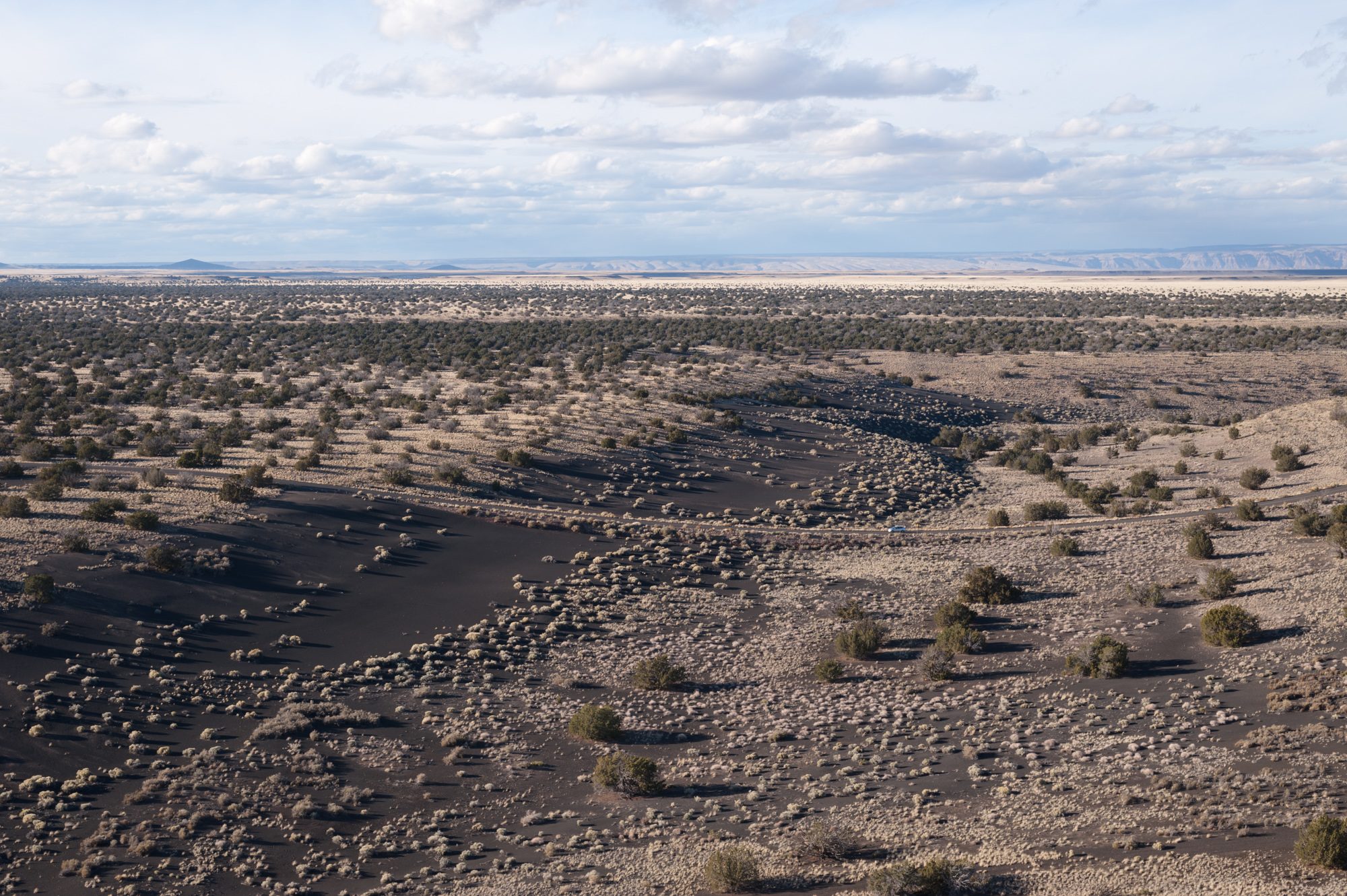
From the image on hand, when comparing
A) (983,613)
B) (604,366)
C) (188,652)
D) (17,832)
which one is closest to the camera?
(17,832)

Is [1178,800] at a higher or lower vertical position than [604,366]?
lower

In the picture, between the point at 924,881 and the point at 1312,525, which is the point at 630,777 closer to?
the point at 924,881

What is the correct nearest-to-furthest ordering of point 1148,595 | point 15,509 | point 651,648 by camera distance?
point 651,648
point 1148,595
point 15,509

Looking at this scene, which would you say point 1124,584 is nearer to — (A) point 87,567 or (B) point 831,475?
(B) point 831,475

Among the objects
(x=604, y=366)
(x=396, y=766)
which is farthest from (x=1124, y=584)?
(x=604, y=366)

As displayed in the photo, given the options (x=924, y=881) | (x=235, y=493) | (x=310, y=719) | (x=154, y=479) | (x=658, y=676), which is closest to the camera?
(x=924, y=881)

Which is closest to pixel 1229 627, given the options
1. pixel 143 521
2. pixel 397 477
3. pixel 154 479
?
pixel 397 477

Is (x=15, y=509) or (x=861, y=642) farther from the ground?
(x=15, y=509)

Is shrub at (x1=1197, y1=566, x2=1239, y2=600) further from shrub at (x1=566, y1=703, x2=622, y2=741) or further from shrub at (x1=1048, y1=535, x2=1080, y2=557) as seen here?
shrub at (x1=566, y1=703, x2=622, y2=741)
